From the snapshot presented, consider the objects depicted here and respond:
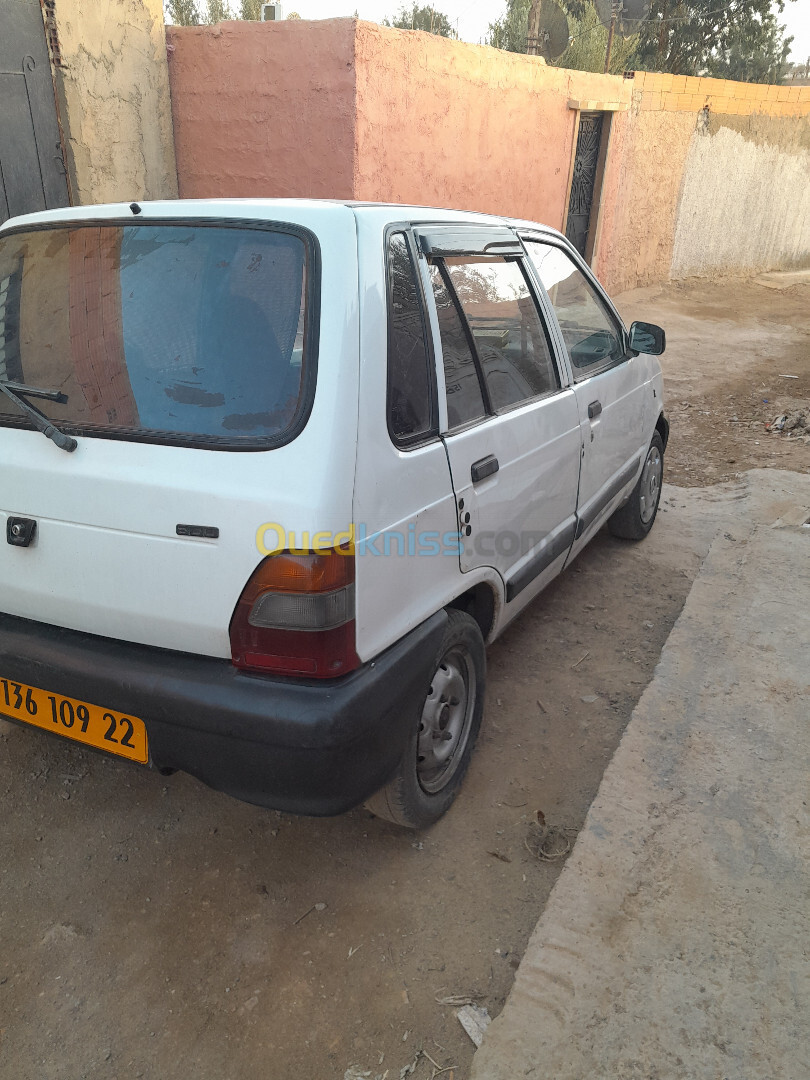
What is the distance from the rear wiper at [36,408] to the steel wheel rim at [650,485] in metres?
3.30

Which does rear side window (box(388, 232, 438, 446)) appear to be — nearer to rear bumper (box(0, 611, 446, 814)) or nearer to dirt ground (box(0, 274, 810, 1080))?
rear bumper (box(0, 611, 446, 814))

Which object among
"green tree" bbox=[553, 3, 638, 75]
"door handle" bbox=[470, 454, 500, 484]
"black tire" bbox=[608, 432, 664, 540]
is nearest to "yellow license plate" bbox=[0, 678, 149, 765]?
"door handle" bbox=[470, 454, 500, 484]

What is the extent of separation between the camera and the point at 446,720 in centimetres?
246

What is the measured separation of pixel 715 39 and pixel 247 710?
100ft

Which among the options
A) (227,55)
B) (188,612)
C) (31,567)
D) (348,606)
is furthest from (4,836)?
(227,55)

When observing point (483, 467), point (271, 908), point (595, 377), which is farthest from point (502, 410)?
point (271, 908)

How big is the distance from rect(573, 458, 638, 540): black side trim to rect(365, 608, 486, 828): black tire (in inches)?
41.2

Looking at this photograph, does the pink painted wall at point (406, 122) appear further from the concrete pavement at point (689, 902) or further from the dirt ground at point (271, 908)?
the concrete pavement at point (689, 902)

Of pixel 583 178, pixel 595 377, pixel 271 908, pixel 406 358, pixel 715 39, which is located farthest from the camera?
pixel 715 39

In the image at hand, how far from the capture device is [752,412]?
7.79 m

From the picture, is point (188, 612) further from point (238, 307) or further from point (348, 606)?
point (238, 307)

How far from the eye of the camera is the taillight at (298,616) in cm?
175

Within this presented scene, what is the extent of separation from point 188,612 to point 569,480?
177cm

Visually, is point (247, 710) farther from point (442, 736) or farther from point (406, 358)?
point (406, 358)
